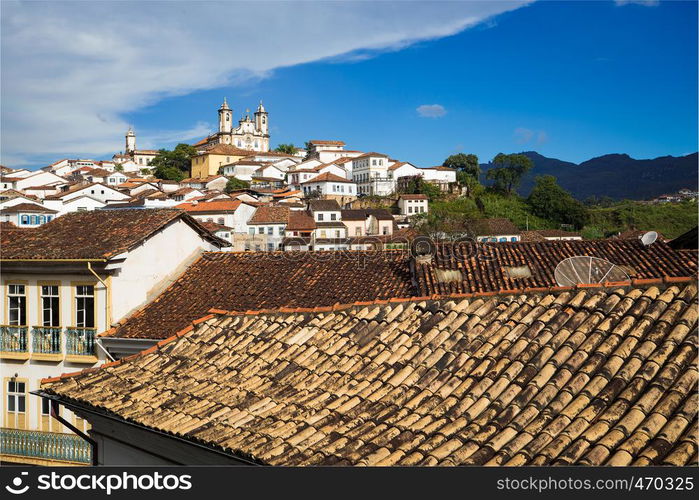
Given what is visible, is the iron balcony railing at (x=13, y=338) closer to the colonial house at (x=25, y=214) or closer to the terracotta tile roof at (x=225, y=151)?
the colonial house at (x=25, y=214)

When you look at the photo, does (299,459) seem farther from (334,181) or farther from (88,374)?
(334,181)

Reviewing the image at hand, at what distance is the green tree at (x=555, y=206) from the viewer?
7641 cm

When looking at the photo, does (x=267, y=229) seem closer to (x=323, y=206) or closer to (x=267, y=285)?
(x=323, y=206)

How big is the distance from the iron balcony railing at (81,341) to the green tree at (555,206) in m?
70.9

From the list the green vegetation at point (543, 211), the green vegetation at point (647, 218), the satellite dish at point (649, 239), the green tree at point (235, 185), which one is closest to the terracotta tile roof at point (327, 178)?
the green tree at point (235, 185)

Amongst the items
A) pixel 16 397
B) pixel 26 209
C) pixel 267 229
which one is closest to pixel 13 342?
pixel 16 397

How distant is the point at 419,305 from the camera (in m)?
7.12

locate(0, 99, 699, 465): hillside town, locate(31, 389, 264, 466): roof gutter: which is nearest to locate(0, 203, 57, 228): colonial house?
locate(0, 99, 699, 465): hillside town

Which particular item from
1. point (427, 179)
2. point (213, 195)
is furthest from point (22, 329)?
point (427, 179)

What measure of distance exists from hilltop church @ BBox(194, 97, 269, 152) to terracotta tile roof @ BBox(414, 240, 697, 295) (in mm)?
114252

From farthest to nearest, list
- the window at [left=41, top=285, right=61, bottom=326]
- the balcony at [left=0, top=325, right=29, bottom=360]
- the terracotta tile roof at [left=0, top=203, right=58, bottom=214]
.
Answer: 1. the terracotta tile roof at [left=0, top=203, right=58, bottom=214]
2. the balcony at [left=0, top=325, right=29, bottom=360]
3. the window at [left=41, top=285, right=61, bottom=326]

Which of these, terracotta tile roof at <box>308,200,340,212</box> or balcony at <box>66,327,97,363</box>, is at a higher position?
terracotta tile roof at <box>308,200,340,212</box>

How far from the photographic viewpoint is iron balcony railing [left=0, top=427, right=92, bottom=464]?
13750mm

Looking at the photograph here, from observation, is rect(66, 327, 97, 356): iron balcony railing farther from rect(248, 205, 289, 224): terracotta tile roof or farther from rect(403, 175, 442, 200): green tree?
rect(403, 175, 442, 200): green tree
